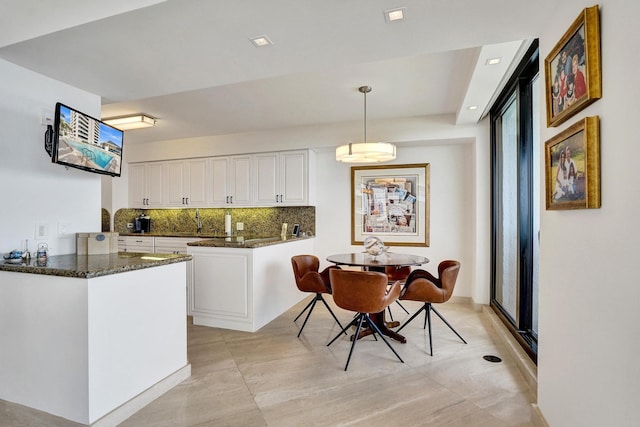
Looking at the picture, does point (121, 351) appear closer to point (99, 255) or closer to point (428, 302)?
point (99, 255)

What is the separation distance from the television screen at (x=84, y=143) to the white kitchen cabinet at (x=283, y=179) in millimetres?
2529

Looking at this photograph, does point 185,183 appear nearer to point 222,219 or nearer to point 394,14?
point 222,219

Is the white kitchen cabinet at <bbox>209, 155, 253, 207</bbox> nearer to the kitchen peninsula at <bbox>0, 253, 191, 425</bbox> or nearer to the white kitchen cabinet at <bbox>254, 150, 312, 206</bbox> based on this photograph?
the white kitchen cabinet at <bbox>254, 150, 312, 206</bbox>

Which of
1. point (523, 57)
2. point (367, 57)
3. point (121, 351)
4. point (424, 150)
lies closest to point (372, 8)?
point (367, 57)

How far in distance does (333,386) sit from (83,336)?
5.44ft

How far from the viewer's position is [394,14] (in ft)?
5.74

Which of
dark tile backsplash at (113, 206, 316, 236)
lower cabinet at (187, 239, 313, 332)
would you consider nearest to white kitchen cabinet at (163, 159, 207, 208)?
dark tile backsplash at (113, 206, 316, 236)

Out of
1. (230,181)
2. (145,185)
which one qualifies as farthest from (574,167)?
(145,185)

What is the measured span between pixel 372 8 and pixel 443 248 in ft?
12.5

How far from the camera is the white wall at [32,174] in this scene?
229 centimetres

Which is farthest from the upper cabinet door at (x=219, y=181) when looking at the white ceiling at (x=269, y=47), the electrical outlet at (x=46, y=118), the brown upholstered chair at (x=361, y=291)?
the brown upholstered chair at (x=361, y=291)

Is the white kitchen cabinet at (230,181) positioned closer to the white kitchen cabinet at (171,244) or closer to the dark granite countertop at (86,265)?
the white kitchen cabinet at (171,244)

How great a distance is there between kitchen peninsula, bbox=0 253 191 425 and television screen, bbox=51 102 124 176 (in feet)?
2.39

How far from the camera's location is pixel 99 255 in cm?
257
